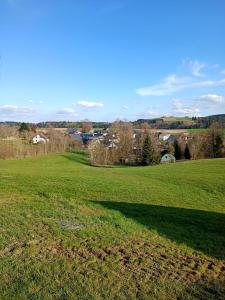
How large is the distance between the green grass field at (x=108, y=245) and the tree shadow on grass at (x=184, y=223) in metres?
0.03

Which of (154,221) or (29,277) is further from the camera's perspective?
(154,221)

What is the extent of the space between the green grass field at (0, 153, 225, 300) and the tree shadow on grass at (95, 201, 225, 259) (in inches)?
1.1

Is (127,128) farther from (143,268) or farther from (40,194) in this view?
(143,268)

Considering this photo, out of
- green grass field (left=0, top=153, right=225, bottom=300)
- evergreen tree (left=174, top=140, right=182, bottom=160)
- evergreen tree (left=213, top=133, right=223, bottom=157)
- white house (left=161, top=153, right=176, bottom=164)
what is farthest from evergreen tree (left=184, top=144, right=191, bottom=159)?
green grass field (left=0, top=153, right=225, bottom=300)

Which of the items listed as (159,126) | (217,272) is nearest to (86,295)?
(217,272)

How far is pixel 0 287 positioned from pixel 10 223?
364 centimetres

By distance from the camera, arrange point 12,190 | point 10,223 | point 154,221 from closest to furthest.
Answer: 1. point 10,223
2. point 154,221
3. point 12,190

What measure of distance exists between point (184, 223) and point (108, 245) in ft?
11.1

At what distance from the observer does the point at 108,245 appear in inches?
307

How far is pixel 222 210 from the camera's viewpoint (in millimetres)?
13055

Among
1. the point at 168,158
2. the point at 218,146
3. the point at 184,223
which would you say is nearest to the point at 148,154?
the point at 168,158

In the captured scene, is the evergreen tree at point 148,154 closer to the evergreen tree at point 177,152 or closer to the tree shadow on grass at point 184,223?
the evergreen tree at point 177,152

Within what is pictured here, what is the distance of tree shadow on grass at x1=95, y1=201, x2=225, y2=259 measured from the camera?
8.34 meters

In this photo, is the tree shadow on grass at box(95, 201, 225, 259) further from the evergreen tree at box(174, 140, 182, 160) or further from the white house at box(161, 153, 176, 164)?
the evergreen tree at box(174, 140, 182, 160)
